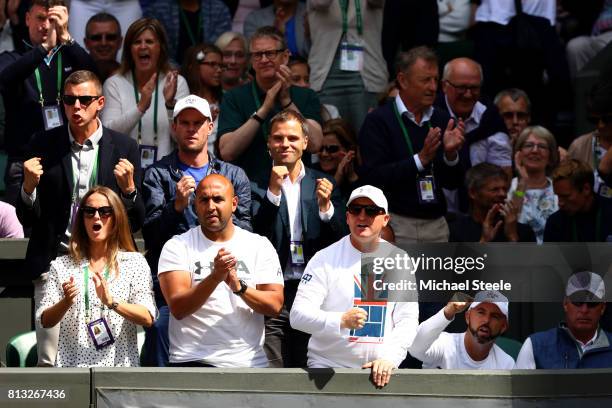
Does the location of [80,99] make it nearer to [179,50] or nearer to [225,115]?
[225,115]

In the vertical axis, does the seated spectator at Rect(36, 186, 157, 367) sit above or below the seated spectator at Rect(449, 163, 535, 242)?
below

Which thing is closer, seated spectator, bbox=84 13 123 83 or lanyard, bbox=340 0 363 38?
seated spectator, bbox=84 13 123 83

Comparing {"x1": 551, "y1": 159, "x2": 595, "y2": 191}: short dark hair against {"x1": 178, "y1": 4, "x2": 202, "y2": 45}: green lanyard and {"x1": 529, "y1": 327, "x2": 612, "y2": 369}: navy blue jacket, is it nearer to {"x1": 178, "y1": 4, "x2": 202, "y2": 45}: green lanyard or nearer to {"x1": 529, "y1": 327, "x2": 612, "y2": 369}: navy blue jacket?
{"x1": 529, "y1": 327, "x2": 612, "y2": 369}: navy blue jacket

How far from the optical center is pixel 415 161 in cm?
985

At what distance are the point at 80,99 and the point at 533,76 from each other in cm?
548

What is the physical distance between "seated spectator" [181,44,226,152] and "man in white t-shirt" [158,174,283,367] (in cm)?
275

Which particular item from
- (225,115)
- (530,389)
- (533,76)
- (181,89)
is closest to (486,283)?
(530,389)

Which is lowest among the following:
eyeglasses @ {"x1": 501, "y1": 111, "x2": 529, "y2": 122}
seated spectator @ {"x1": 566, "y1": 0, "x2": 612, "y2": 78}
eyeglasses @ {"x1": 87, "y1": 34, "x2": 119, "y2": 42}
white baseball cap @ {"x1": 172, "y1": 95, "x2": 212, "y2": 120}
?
white baseball cap @ {"x1": 172, "y1": 95, "x2": 212, "y2": 120}

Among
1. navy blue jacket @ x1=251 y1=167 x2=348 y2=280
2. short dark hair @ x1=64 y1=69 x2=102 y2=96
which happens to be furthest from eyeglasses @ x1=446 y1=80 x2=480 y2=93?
short dark hair @ x1=64 y1=69 x2=102 y2=96

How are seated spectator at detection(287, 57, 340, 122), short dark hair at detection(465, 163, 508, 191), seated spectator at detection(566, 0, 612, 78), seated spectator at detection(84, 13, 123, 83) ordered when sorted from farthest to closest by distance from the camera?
seated spectator at detection(566, 0, 612, 78)
seated spectator at detection(287, 57, 340, 122)
seated spectator at detection(84, 13, 123, 83)
short dark hair at detection(465, 163, 508, 191)

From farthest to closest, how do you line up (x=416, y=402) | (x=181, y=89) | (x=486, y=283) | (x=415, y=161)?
1. (x=181, y=89)
2. (x=415, y=161)
3. (x=486, y=283)
4. (x=416, y=402)

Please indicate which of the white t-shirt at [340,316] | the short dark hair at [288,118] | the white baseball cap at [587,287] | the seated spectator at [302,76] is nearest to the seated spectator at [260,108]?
the short dark hair at [288,118]

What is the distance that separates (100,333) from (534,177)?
14.0 feet

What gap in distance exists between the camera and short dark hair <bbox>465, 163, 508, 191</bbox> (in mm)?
10680
